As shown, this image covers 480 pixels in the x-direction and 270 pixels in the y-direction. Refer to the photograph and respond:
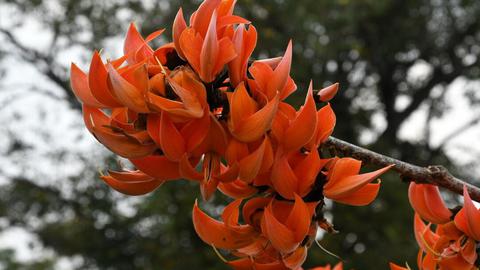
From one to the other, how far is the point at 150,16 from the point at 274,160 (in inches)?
258

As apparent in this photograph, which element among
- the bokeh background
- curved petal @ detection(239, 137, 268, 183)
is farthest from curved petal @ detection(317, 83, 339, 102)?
the bokeh background

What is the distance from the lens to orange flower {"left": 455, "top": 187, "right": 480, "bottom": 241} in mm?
699

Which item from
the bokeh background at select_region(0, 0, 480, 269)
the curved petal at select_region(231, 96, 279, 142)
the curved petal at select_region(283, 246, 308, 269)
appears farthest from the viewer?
the bokeh background at select_region(0, 0, 480, 269)

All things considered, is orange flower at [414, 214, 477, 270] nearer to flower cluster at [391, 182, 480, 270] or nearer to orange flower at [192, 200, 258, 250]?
flower cluster at [391, 182, 480, 270]

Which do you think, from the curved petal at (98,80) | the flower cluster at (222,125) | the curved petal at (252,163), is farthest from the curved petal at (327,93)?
the curved petal at (98,80)

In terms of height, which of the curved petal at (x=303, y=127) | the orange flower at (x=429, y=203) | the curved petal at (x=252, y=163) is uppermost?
the curved petal at (x=303, y=127)

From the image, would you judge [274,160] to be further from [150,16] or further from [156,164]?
[150,16]

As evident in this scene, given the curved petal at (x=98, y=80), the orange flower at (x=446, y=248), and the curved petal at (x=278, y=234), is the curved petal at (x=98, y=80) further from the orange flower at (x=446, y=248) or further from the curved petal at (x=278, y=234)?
the orange flower at (x=446, y=248)

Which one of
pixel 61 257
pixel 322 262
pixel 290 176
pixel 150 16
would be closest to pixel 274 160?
pixel 290 176

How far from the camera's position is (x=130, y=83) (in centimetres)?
59

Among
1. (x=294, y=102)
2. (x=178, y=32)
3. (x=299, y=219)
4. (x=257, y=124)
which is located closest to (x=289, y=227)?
(x=299, y=219)

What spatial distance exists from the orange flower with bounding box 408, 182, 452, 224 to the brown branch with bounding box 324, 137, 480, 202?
6 centimetres

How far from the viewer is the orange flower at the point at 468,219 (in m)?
0.70

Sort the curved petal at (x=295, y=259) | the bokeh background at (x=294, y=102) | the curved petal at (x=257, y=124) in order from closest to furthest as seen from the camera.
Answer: the curved petal at (x=257, y=124) → the curved petal at (x=295, y=259) → the bokeh background at (x=294, y=102)
